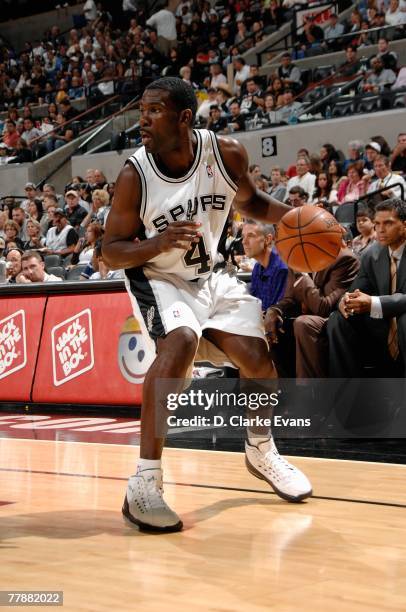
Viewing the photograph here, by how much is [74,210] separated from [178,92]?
10507 mm

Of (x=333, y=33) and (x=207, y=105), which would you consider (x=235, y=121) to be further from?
(x=333, y=33)

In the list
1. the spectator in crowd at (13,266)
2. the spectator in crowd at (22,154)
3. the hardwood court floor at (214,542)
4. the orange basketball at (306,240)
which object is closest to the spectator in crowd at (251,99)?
the spectator in crowd at (22,154)

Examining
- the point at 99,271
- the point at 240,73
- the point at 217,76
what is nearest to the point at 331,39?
the point at 240,73

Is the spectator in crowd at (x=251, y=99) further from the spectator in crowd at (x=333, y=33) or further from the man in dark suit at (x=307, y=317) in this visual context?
the man in dark suit at (x=307, y=317)

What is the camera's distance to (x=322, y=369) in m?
6.31

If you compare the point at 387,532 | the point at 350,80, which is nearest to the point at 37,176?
the point at 350,80

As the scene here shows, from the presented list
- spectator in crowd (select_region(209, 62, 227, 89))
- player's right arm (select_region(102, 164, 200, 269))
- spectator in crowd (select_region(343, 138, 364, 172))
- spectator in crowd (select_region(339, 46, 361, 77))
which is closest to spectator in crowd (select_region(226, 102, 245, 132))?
spectator in crowd (select_region(209, 62, 227, 89))

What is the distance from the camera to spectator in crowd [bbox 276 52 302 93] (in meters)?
14.9

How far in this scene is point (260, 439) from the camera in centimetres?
423

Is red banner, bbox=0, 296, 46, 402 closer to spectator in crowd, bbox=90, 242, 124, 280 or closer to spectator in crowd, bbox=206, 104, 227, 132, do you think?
spectator in crowd, bbox=90, 242, 124, 280

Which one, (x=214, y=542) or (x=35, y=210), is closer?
(x=214, y=542)

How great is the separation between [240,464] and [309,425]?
4.07 feet

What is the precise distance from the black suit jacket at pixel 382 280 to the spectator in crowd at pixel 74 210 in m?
8.28

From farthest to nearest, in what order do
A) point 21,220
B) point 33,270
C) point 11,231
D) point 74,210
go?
point 21,220 → point 74,210 → point 11,231 → point 33,270
